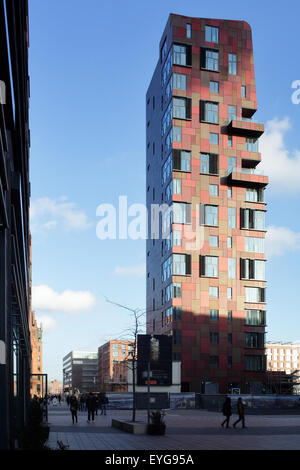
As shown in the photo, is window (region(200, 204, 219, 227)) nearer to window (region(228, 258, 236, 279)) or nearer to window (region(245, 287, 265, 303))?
window (region(228, 258, 236, 279))

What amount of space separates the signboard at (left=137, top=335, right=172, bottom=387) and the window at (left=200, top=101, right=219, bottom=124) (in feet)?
117

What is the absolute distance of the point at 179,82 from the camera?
89375 millimetres

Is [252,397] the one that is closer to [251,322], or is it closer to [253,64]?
[251,322]

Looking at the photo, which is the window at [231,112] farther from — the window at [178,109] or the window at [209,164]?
the window at [178,109]

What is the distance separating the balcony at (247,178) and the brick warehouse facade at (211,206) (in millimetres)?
167

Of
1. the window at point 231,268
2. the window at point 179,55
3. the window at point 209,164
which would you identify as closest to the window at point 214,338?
the window at point 231,268

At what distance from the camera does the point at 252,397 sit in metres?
63.3

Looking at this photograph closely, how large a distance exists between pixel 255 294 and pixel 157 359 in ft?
84.4

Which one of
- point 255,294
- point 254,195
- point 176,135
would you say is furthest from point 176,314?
point 176,135

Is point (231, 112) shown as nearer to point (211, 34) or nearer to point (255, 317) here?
point (211, 34)

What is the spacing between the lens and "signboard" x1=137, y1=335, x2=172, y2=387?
65.4m

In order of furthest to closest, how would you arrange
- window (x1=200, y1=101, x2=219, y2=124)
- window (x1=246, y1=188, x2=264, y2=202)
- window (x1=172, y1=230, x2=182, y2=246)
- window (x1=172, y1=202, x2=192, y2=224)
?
window (x1=246, y1=188, x2=264, y2=202), window (x1=200, y1=101, x2=219, y2=124), window (x1=172, y1=202, x2=192, y2=224), window (x1=172, y1=230, x2=182, y2=246)

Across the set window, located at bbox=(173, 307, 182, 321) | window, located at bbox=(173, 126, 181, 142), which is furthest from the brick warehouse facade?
window, located at bbox=(173, 126, 181, 142)

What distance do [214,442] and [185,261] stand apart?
60.8 metres
